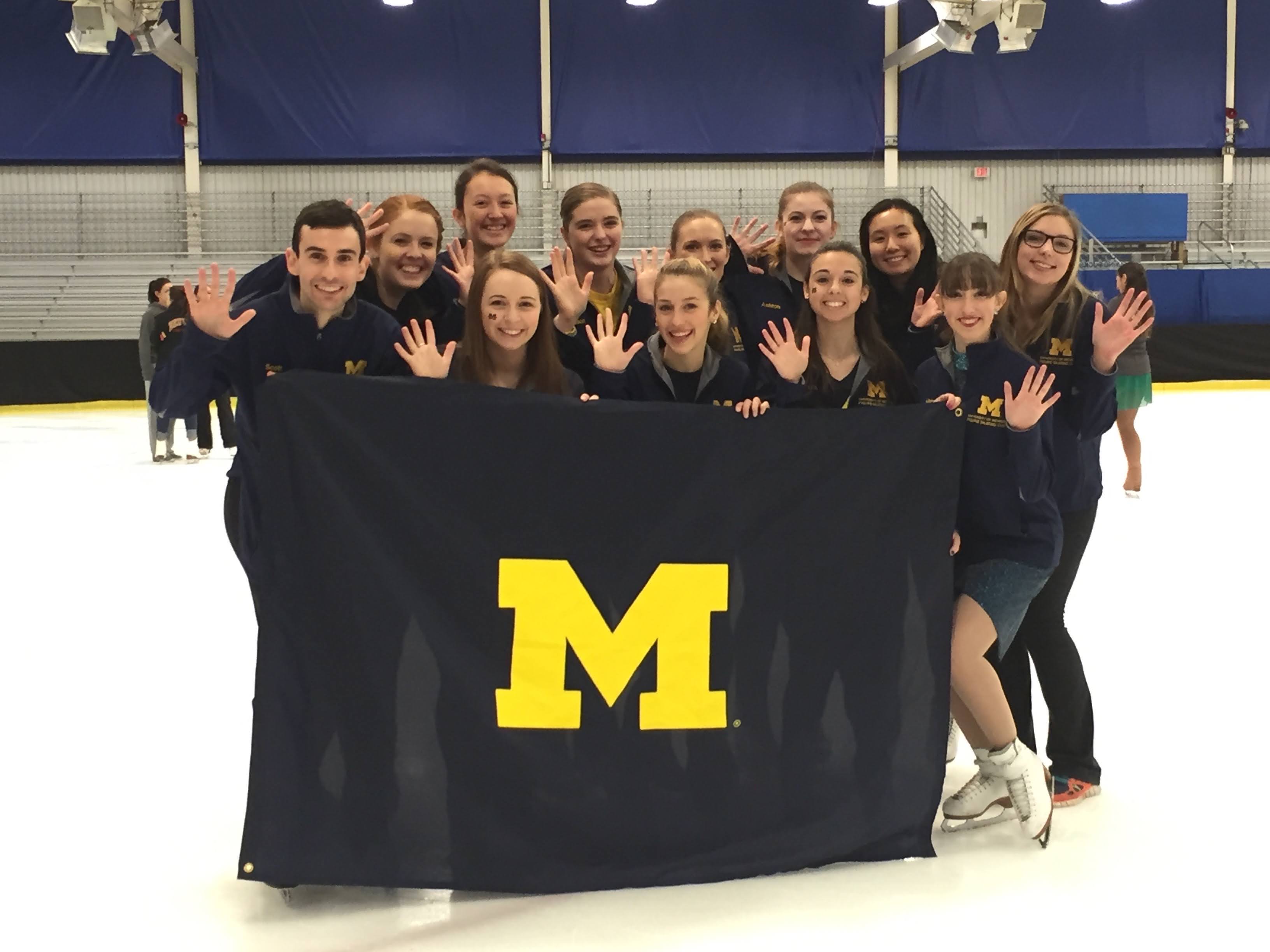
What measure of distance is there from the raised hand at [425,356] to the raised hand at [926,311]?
3.80 feet

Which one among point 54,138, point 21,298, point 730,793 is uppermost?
point 54,138

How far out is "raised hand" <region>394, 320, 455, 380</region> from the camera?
8.35 feet

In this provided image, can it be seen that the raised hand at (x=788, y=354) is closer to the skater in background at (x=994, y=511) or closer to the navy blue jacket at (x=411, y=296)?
the skater in background at (x=994, y=511)

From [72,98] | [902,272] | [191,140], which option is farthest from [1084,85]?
[902,272]

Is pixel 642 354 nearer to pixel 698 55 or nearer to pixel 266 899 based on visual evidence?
pixel 266 899

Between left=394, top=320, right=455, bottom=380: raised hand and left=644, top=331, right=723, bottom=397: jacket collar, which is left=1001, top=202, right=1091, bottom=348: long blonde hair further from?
left=394, top=320, right=455, bottom=380: raised hand

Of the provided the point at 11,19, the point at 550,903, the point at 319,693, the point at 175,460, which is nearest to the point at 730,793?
the point at 550,903

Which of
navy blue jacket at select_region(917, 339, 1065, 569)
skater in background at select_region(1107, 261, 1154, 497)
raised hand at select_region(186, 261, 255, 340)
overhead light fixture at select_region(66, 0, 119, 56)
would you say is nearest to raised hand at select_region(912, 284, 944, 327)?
navy blue jacket at select_region(917, 339, 1065, 569)

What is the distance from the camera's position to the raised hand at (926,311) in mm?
2924

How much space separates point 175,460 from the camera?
32.7 feet

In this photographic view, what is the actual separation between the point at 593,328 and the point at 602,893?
1410mm

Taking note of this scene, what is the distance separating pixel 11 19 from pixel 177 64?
8.21 ft

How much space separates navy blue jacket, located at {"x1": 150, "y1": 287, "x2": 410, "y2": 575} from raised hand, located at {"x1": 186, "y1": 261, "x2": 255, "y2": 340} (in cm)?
3

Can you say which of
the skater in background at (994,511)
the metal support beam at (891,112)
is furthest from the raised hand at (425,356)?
the metal support beam at (891,112)
